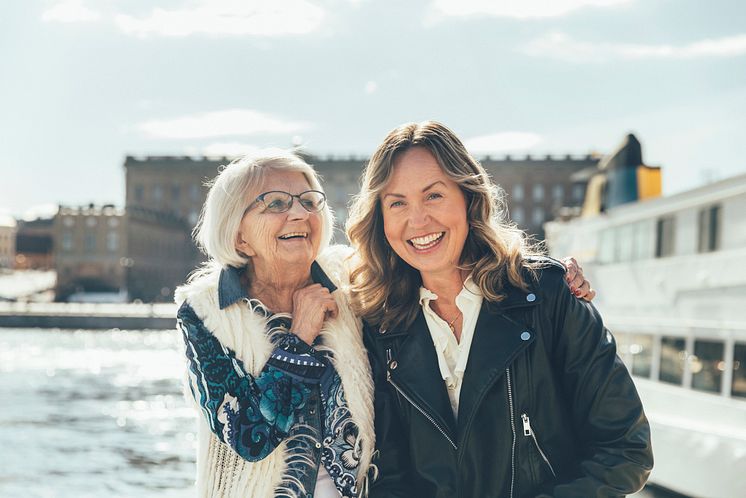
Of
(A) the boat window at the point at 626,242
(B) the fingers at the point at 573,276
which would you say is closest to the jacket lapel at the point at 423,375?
(B) the fingers at the point at 573,276

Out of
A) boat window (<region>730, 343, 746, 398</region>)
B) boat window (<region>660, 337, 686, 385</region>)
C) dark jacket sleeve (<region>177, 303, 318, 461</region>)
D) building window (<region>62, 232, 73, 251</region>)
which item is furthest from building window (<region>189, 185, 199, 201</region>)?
dark jacket sleeve (<region>177, 303, 318, 461</region>)

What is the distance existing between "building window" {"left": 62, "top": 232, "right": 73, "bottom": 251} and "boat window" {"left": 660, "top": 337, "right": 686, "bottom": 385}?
60.2m

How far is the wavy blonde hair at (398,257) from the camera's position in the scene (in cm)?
243

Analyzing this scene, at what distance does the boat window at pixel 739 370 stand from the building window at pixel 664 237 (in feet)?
10.4

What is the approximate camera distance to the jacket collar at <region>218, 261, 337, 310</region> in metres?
2.60

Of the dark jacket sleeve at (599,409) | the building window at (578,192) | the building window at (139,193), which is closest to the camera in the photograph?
the dark jacket sleeve at (599,409)

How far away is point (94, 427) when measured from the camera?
56.7 feet

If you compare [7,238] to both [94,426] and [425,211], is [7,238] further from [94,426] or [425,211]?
[425,211]

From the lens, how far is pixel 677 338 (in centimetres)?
970

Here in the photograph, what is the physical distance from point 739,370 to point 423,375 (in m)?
7.27

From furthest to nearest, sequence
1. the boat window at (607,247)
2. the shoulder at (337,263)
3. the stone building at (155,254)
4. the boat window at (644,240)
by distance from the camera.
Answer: the stone building at (155,254) < the boat window at (607,247) < the boat window at (644,240) < the shoulder at (337,263)

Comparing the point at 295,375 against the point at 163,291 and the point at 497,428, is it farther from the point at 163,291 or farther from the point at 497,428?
the point at 163,291

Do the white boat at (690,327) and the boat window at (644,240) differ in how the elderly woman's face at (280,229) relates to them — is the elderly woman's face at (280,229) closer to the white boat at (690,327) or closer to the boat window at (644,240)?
the white boat at (690,327)

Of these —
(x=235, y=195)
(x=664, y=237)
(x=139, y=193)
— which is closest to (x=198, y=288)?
(x=235, y=195)
